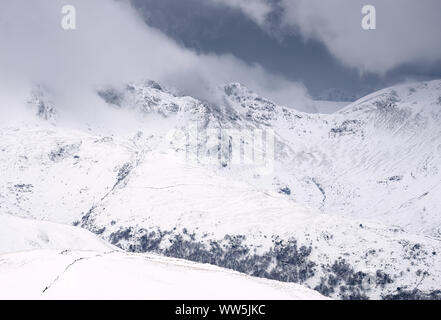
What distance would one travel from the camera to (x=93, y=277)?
78.4 ft

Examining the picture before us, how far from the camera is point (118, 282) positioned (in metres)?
23.1

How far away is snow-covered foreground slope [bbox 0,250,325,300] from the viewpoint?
72.3ft

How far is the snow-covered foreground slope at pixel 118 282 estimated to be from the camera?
22031 mm
